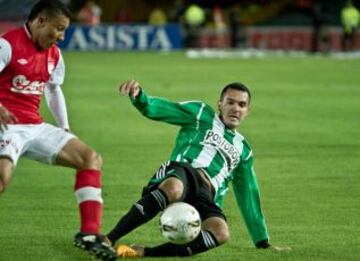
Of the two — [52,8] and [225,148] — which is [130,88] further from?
[225,148]

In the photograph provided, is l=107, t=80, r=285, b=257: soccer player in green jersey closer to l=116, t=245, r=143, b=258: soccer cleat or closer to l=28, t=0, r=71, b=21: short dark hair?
l=116, t=245, r=143, b=258: soccer cleat

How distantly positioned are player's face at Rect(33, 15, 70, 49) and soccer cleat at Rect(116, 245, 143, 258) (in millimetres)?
1570

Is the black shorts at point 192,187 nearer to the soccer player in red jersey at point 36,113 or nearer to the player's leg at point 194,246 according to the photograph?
the player's leg at point 194,246

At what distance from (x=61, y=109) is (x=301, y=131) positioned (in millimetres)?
9586

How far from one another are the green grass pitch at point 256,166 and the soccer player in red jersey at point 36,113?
694 mm

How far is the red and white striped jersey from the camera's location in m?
8.06

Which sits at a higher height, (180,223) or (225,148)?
(225,148)

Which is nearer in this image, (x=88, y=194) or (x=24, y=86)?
(x=88, y=194)

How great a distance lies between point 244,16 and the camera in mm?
54688

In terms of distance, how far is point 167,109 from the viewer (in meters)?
8.64

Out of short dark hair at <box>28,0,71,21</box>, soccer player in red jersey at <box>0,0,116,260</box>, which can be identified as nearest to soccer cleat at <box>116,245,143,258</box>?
soccer player in red jersey at <box>0,0,116,260</box>

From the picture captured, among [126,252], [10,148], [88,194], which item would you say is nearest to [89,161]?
[88,194]

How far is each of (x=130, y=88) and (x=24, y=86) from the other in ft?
2.48

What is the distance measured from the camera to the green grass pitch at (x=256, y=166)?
909 centimetres
